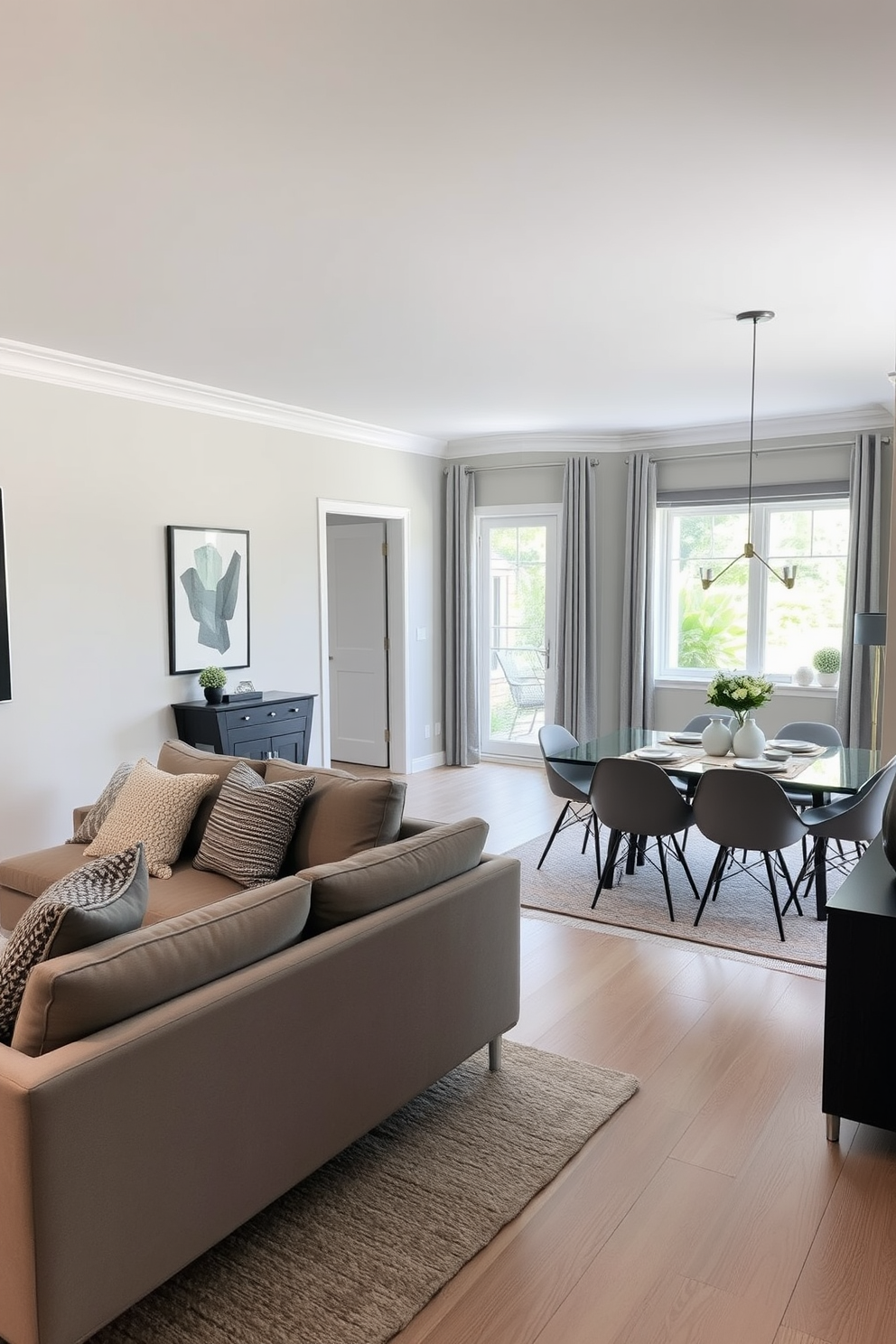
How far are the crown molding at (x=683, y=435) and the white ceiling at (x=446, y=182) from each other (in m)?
1.45

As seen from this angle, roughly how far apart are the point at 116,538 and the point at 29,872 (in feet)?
7.09

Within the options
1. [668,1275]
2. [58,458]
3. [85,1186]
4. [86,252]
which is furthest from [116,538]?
[668,1275]

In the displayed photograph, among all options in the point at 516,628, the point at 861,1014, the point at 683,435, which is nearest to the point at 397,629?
the point at 516,628

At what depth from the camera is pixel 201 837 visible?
12.2ft

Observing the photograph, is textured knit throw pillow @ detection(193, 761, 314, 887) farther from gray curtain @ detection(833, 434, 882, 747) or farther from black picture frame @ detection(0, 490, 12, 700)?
gray curtain @ detection(833, 434, 882, 747)

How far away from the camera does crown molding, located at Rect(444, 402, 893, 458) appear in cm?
650

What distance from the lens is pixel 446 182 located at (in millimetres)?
2816

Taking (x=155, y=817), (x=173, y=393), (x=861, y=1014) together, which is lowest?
(x=861, y=1014)

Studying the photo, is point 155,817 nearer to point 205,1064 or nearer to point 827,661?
point 205,1064

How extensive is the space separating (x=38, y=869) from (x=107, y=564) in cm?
203

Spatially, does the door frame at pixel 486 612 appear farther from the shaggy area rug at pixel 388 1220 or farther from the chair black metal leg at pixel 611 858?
the shaggy area rug at pixel 388 1220

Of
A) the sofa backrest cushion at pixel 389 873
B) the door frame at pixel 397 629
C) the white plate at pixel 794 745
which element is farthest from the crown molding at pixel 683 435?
the sofa backrest cushion at pixel 389 873

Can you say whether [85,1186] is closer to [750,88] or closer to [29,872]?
[29,872]

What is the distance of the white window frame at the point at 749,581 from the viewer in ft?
22.7
